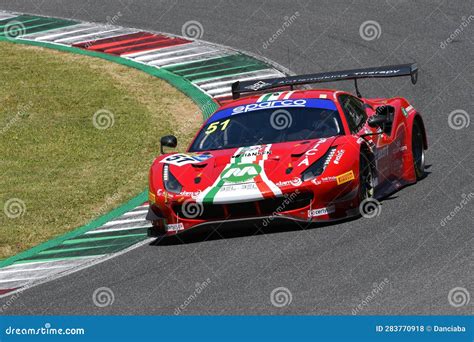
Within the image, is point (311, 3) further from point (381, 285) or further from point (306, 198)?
point (381, 285)

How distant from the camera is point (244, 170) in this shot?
1075cm

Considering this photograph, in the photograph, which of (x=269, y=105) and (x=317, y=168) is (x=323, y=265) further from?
(x=269, y=105)

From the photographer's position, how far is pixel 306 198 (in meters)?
10.5

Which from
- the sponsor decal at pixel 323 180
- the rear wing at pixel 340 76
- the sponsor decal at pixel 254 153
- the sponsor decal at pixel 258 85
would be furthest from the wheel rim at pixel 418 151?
the sponsor decal at pixel 323 180

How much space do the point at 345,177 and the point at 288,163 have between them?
0.55m

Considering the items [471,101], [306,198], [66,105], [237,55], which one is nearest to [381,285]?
[306,198]

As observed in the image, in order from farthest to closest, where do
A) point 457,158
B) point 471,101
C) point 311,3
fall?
point 311,3, point 471,101, point 457,158

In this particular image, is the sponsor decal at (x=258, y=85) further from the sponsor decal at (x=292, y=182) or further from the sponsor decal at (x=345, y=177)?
the sponsor decal at (x=292, y=182)

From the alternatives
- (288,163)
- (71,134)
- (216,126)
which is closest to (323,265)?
(288,163)

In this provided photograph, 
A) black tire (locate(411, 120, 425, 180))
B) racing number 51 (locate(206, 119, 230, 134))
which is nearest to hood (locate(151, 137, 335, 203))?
racing number 51 (locate(206, 119, 230, 134))

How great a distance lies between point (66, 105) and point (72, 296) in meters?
9.71

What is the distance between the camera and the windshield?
37.9 ft

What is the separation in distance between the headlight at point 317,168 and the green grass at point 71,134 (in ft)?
11.4

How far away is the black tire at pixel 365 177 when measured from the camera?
1098 centimetres
